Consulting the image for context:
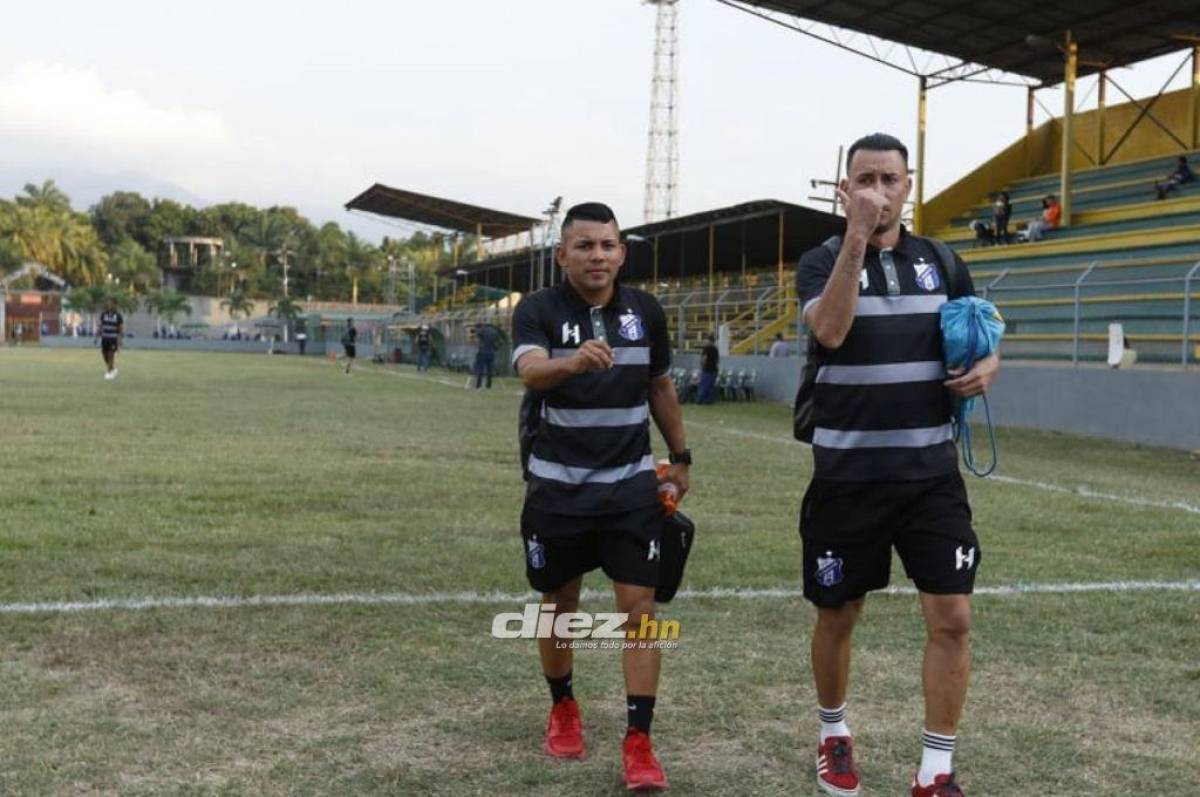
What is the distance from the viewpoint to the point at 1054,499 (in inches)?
413

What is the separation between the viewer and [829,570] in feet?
12.2

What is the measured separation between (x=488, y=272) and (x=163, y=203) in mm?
82516

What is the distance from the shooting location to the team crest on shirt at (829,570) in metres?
3.70

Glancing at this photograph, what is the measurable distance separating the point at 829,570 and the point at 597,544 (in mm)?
747

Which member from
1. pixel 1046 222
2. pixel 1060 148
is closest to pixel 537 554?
pixel 1046 222

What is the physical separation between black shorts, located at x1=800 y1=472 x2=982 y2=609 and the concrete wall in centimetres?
1361

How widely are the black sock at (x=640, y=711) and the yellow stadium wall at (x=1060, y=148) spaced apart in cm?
2998

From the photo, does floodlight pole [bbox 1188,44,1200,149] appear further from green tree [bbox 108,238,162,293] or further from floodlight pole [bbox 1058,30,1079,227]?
green tree [bbox 108,238,162,293]

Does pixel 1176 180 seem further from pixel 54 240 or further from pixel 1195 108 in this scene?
pixel 54 240

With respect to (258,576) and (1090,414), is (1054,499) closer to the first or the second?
(258,576)

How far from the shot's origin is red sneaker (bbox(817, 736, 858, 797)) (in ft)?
12.0

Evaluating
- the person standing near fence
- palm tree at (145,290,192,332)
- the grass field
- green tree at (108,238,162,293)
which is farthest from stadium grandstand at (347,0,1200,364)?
green tree at (108,238,162,293)

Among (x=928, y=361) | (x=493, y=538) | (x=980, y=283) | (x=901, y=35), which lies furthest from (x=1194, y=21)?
(x=928, y=361)

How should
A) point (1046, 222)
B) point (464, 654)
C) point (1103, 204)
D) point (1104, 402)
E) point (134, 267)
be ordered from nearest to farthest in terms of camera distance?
point (464, 654)
point (1104, 402)
point (1046, 222)
point (1103, 204)
point (134, 267)
